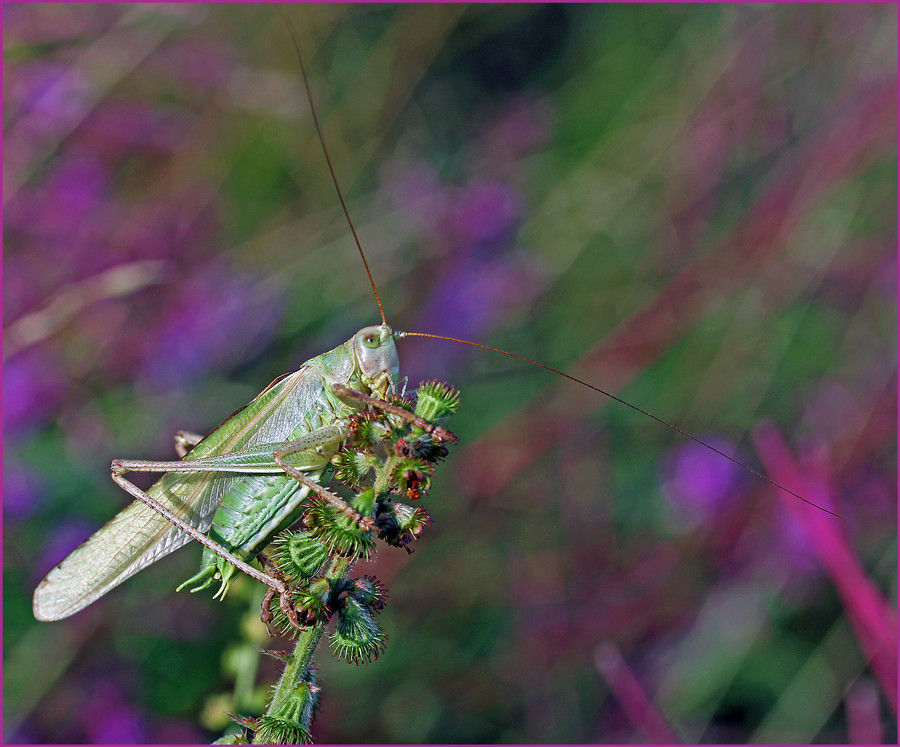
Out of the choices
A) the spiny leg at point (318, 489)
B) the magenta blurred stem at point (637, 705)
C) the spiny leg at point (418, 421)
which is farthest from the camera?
the magenta blurred stem at point (637, 705)

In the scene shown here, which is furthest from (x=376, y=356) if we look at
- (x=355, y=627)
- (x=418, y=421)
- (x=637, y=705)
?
(x=637, y=705)

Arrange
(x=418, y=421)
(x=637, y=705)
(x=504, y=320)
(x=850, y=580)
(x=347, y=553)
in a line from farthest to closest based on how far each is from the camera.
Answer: (x=504, y=320) → (x=637, y=705) → (x=850, y=580) → (x=418, y=421) → (x=347, y=553)

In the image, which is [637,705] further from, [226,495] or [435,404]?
[226,495]

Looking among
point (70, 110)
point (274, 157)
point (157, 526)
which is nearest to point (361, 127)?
point (274, 157)


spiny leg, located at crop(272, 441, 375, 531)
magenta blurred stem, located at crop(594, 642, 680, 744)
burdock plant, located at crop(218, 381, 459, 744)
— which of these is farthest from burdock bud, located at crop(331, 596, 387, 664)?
magenta blurred stem, located at crop(594, 642, 680, 744)

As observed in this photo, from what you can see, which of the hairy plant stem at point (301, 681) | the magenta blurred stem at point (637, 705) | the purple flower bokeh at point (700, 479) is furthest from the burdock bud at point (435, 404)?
the purple flower bokeh at point (700, 479)

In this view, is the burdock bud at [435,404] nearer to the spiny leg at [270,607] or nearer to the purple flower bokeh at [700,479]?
the spiny leg at [270,607]
